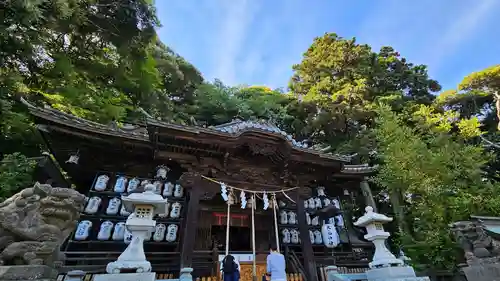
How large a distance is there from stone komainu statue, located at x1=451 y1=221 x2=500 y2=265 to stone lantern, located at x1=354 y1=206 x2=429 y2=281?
4.36 feet

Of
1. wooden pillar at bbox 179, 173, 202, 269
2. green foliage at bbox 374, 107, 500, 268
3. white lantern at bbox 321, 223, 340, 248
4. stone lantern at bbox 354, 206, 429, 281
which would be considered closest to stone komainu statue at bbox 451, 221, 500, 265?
green foliage at bbox 374, 107, 500, 268

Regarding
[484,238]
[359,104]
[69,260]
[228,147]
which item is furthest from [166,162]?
[359,104]

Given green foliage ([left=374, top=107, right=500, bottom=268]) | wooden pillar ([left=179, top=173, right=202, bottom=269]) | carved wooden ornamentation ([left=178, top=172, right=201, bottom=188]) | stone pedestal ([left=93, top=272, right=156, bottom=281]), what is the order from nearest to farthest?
stone pedestal ([left=93, top=272, right=156, bottom=281])
wooden pillar ([left=179, top=173, right=202, bottom=269])
green foliage ([left=374, top=107, right=500, bottom=268])
carved wooden ornamentation ([left=178, top=172, right=201, bottom=188])

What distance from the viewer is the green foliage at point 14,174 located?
265 inches

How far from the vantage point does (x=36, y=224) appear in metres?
3.24

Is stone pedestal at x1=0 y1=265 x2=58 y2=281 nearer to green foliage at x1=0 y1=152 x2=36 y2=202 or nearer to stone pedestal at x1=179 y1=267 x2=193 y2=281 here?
stone pedestal at x1=179 y1=267 x2=193 y2=281

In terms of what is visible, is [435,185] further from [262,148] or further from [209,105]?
[209,105]

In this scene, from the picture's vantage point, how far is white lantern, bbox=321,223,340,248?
27.3 ft

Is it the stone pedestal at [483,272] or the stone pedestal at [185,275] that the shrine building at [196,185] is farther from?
the stone pedestal at [483,272]

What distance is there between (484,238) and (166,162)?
8.35 meters

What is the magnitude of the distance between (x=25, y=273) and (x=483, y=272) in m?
8.29

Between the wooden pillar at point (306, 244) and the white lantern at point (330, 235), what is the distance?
2.31ft

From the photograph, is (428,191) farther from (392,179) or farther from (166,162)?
(166,162)

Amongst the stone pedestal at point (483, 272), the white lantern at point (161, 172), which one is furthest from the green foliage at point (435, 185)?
the white lantern at point (161, 172)
